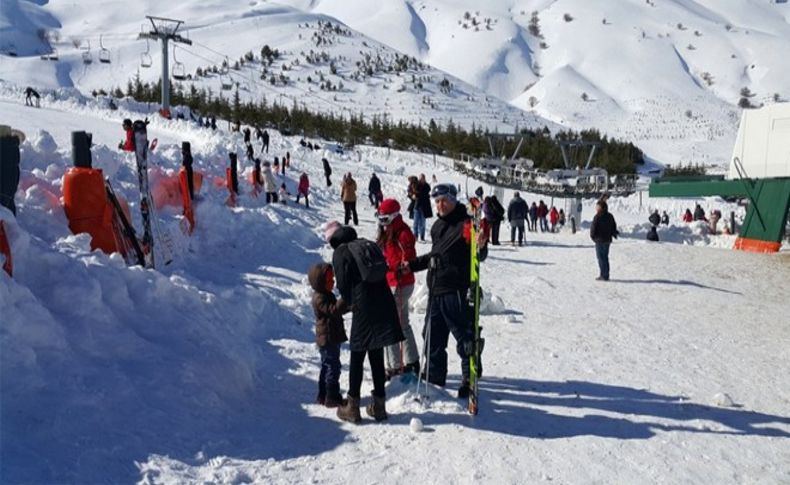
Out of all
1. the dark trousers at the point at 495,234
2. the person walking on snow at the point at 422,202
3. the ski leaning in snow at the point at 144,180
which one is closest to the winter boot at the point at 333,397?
the ski leaning in snow at the point at 144,180

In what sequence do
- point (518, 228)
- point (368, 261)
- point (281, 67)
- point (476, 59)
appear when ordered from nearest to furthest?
point (368, 261), point (518, 228), point (281, 67), point (476, 59)

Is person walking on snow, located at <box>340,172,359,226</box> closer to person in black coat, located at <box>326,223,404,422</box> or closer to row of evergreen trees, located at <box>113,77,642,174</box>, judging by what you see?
person in black coat, located at <box>326,223,404,422</box>

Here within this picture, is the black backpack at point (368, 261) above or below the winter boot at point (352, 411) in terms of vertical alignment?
above

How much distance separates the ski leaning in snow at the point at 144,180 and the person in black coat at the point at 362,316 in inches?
173

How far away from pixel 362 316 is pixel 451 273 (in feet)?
3.18

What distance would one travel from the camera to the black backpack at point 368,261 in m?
5.27

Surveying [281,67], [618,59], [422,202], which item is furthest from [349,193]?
[618,59]

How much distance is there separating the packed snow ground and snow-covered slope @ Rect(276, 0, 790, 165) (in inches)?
3790

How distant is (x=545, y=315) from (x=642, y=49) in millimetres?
166004

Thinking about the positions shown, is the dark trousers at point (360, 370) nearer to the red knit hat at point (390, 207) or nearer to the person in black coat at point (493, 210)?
the red knit hat at point (390, 207)

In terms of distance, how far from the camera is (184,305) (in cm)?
671

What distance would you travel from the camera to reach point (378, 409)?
5527mm

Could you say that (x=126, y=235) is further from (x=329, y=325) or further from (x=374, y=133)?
(x=374, y=133)

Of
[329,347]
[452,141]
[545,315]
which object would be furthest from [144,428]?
[452,141]
